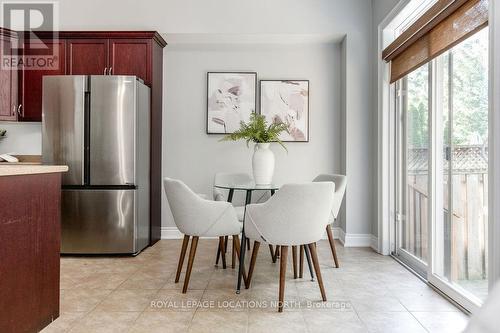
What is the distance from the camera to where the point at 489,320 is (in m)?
0.60

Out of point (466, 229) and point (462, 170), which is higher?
→ point (462, 170)

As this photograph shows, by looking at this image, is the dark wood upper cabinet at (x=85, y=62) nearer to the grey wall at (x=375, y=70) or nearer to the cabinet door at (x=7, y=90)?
the cabinet door at (x=7, y=90)

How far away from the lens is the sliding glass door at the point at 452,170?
217cm

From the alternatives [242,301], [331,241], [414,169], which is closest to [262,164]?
[331,241]

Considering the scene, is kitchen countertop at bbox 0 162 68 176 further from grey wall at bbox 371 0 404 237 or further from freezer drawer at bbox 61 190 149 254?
grey wall at bbox 371 0 404 237

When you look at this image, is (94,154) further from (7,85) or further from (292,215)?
(292,215)

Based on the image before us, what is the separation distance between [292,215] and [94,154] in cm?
220

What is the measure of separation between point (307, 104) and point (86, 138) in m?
2.45

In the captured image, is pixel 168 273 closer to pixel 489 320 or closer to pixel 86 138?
pixel 86 138

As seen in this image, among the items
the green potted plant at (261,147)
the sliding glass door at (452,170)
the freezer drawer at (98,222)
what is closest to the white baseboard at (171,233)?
the freezer drawer at (98,222)

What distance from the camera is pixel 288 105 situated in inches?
167

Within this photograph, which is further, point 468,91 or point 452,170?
point 452,170

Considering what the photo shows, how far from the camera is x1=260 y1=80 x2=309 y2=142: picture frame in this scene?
13.9 ft

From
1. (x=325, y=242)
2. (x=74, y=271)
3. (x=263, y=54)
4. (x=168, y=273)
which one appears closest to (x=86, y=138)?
(x=74, y=271)
